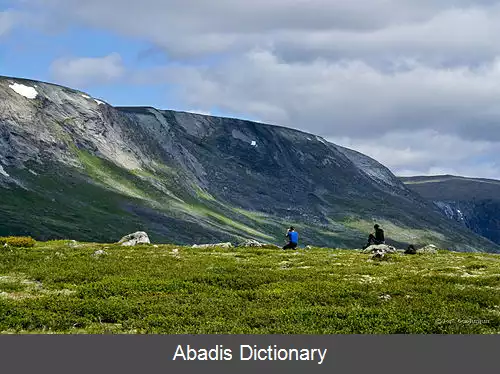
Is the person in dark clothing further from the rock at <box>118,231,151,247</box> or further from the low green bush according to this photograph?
the low green bush

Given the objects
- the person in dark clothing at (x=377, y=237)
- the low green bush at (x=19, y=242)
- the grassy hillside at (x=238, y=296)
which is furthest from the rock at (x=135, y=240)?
the person in dark clothing at (x=377, y=237)

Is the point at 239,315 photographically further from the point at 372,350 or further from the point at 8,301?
the point at 8,301

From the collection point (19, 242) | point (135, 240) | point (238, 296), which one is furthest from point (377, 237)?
point (238, 296)

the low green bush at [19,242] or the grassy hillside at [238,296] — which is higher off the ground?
the low green bush at [19,242]

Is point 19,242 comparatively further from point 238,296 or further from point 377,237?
point 377,237

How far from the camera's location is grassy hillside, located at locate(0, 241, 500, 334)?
21.8 metres

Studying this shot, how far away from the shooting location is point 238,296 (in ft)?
90.3

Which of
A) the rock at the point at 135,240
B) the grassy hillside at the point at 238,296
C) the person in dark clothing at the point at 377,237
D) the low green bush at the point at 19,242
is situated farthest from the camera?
the person in dark clothing at the point at 377,237

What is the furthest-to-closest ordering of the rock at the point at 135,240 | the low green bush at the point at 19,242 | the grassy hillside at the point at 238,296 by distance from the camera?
the rock at the point at 135,240
the low green bush at the point at 19,242
the grassy hillside at the point at 238,296

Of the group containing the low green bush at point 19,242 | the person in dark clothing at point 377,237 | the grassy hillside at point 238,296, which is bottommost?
the grassy hillside at point 238,296

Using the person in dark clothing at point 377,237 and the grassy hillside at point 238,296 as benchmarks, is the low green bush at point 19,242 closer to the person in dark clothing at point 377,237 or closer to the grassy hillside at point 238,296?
the grassy hillside at point 238,296

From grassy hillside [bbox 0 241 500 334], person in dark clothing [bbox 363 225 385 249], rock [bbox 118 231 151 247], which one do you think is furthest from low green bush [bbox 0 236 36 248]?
person in dark clothing [bbox 363 225 385 249]

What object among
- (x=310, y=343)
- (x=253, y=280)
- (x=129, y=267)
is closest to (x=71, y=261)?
(x=129, y=267)

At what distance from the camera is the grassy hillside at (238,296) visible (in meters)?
21.8
